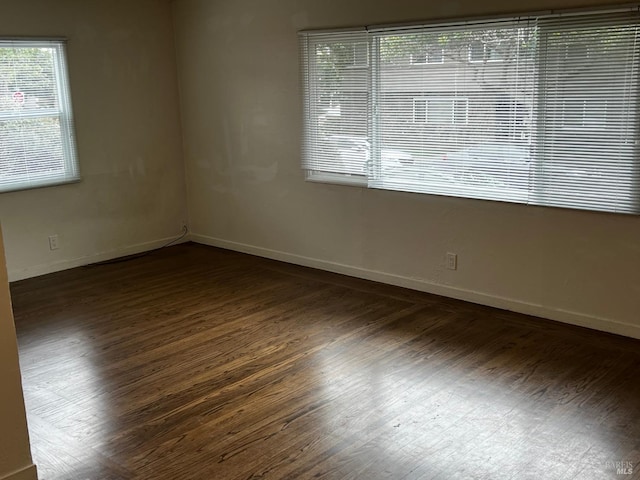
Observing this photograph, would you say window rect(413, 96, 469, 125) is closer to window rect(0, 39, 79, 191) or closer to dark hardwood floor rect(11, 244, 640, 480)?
dark hardwood floor rect(11, 244, 640, 480)

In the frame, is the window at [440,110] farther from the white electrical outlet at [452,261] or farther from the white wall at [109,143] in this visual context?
the white wall at [109,143]

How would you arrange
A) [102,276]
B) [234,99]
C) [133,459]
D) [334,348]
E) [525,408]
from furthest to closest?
[234,99], [102,276], [334,348], [525,408], [133,459]

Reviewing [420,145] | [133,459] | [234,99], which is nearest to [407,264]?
[420,145]

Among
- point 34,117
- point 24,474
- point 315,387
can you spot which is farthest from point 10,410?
point 34,117

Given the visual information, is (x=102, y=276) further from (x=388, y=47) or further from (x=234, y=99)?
(x=388, y=47)

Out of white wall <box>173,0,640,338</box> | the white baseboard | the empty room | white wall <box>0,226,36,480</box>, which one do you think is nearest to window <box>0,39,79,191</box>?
the empty room

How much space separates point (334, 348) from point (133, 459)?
1.51 meters

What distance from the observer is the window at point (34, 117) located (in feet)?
18.2

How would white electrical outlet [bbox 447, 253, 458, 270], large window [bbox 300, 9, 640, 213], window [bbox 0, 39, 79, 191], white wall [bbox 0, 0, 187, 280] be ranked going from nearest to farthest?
1. large window [bbox 300, 9, 640, 213]
2. white electrical outlet [bbox 447, 253, 458, 270]
3. window [bbox 0, 39, 79, 191]
4. white wall [bbox 0, 0, 187, 280]

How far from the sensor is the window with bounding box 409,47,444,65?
15.6ft

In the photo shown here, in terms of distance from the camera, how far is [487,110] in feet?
15.1

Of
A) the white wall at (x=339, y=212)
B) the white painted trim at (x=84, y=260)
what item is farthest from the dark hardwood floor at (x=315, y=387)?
the white painted trim at (x=84, y=260)

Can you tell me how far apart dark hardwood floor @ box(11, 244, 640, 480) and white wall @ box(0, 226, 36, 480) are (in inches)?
5.5

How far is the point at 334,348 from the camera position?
4172 mm
